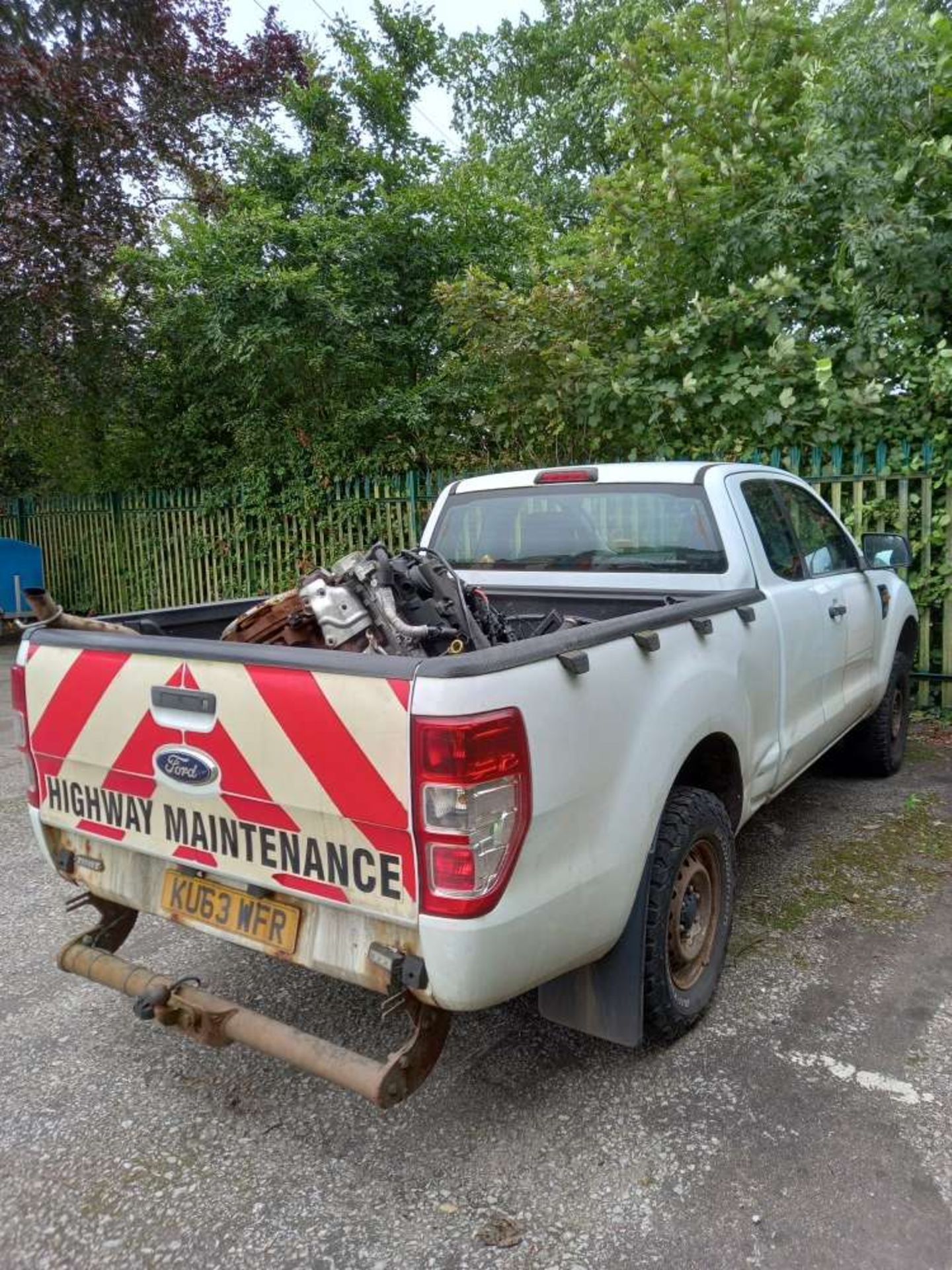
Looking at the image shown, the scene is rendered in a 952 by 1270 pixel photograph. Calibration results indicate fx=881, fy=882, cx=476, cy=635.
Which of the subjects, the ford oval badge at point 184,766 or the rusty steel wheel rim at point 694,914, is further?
the rusty steel wheel rim at point 694,914

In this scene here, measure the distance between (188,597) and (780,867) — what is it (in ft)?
26.3

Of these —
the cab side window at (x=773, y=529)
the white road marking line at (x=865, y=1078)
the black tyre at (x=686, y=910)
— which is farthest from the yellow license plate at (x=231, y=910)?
the cab side window at (x=773, y=529)

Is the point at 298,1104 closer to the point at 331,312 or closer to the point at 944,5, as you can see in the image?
the point at 331,312

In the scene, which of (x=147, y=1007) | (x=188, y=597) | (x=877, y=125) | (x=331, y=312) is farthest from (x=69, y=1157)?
(x=188, y=597)

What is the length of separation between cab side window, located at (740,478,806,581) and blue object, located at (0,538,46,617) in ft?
31.8

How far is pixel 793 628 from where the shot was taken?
11.6 feet

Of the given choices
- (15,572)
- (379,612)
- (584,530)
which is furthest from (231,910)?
(15,572)

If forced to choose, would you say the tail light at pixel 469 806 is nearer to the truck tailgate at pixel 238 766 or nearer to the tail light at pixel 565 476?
the truck tailgate at pixel 238 766

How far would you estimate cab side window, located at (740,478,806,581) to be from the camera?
12.0 feet

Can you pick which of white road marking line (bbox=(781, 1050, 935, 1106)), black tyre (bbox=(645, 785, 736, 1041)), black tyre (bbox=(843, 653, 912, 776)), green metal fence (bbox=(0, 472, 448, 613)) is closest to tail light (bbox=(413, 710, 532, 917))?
black tyre (bbox=(645, 785, 736, 1041))

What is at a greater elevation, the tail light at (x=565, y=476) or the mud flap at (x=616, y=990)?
the tail light at (x=565, y=476)

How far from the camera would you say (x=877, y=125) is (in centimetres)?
633

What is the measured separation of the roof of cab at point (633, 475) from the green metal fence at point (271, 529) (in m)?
3.26

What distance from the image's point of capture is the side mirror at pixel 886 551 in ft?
15.4
